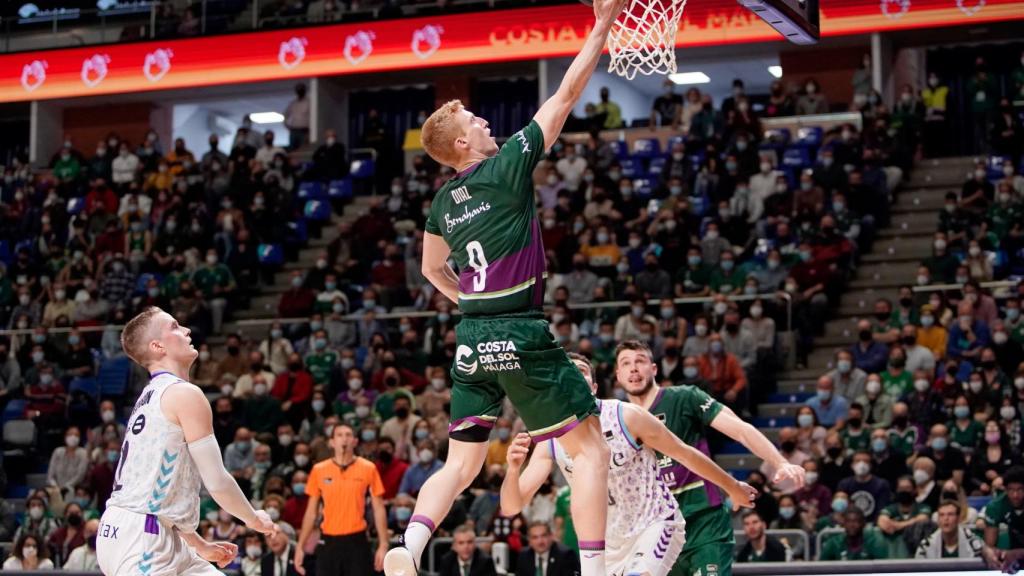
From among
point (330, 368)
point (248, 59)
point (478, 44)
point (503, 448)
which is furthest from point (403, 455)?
point (248, 59)

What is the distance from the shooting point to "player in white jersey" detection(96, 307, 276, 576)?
21.9ft

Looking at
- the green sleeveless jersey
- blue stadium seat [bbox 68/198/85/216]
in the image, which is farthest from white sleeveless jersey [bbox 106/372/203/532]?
blue stadium seat [bbox 68/198/85/216]

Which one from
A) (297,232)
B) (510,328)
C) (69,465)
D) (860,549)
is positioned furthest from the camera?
(297,232)

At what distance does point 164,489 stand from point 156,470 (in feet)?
0.33

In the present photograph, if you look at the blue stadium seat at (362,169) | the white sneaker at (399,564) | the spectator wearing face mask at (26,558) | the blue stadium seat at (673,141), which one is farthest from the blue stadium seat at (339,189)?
the white sneaker at (399,564)

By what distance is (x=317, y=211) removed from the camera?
85.4ft

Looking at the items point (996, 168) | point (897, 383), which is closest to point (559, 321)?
point (897, 383)

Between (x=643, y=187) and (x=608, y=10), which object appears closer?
(x=608, y=10)

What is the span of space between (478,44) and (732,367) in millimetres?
9636

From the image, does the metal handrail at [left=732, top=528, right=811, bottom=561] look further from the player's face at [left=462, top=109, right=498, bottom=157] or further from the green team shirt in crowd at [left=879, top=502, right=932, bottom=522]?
the player's face at [left=462, top=109, right=498, bottom=157]

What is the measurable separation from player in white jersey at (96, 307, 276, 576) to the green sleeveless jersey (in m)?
2.67

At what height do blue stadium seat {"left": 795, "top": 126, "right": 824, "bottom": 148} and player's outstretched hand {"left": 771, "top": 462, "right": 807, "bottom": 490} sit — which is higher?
blue stadium seat {"left": 795, "top": 126, "right": 824, "bottom": 148}

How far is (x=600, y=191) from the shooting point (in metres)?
22.5

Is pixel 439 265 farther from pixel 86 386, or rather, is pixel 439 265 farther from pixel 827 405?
pixel 86 386
